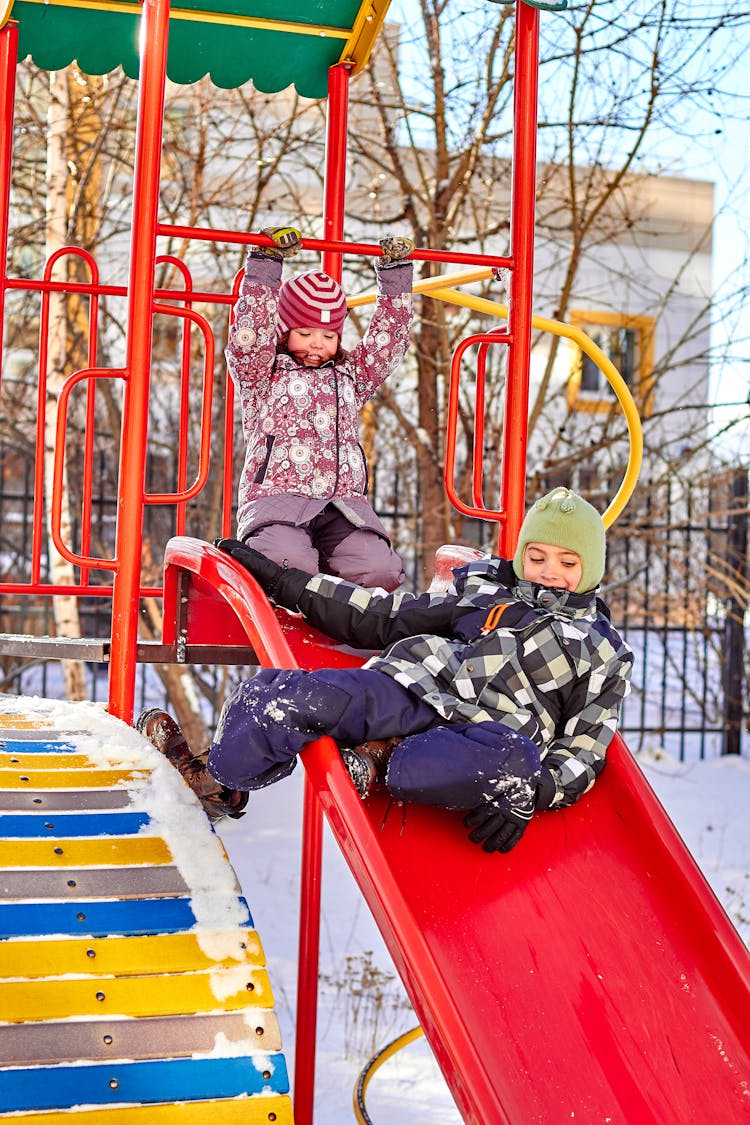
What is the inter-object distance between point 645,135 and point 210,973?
17.3 ft

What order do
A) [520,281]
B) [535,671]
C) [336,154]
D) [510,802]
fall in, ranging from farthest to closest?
[336,154]
[520,281]
[535,671]
[510,802]

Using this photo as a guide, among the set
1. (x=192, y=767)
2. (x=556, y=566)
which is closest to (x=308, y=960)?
(x=192, y=767)

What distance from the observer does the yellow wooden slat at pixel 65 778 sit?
2.56 metres

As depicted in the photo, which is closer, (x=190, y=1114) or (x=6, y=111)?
(x=190, y=1114)

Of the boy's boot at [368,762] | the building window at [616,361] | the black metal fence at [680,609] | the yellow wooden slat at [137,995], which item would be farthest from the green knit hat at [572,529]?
the black metal fence at [680,609]

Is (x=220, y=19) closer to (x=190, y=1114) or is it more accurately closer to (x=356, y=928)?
(x=190, y=1114)

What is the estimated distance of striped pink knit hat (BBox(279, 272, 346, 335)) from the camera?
3.50 meters

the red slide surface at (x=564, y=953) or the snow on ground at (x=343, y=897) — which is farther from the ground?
the red slide surface at (x=564, y=953)

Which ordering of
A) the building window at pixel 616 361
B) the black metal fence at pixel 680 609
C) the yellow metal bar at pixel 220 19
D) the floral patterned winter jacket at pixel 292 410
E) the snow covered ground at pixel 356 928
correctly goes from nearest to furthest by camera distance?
the floral patterned winter jacket at pixel 292 410 < the yellow metal bar at pixel 220 19 < the snow covered ground at pixel 356 928 < the building window at pixel 616 361 < the black metal fence at pixel 680 609

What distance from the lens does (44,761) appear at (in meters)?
2.68

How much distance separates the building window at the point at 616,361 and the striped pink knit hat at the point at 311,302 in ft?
3.21

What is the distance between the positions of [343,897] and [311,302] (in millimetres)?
3654

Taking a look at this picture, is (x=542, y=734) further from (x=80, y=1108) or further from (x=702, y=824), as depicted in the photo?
(x=702, y=824)

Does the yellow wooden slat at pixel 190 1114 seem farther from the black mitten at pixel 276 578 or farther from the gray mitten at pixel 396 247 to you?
the gray mitten at pixel 396 247
